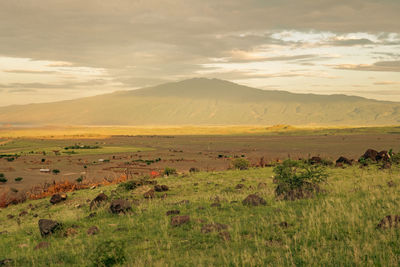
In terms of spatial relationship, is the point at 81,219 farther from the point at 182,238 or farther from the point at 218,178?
the point at 218,178

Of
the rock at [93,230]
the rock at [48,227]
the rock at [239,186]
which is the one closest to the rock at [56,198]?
the rock at [48,227]

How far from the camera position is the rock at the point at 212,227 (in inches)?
308

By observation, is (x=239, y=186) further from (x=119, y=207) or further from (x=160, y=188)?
(x=119, y=207)

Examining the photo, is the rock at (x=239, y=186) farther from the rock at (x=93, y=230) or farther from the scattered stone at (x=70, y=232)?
the scattered stone at (x=70, y=232)

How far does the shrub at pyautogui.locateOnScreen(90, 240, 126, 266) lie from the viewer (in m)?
6.31

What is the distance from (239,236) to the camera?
7.11m

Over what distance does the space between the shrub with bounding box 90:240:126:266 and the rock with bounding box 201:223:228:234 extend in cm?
198

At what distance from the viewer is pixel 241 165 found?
2427cm

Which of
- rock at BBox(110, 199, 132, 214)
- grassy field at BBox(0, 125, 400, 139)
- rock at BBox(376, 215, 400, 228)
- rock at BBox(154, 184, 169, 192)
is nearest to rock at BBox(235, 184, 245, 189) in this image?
rock at BBox(154, 184, 169, 192)

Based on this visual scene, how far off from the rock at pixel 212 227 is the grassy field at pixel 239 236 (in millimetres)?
127

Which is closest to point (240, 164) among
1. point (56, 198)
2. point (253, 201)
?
point (56, 198)

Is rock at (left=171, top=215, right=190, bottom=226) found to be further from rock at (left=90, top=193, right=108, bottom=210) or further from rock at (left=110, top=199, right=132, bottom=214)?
rock at (left=90, top=193, right=108, bottom=210)

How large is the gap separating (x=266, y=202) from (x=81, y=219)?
551 cm

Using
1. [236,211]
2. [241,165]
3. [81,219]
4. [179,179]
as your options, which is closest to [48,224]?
[81,219]
